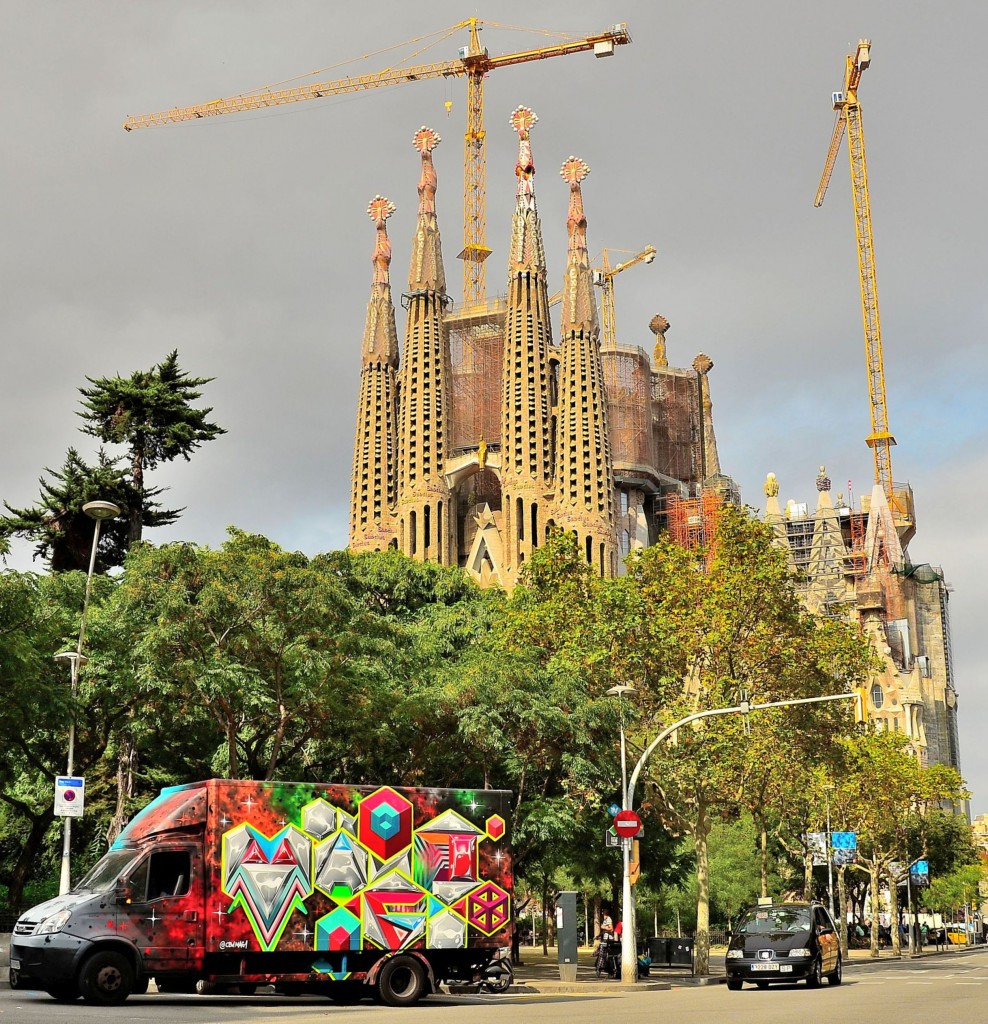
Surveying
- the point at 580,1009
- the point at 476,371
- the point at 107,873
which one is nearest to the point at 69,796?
the point at 107,873

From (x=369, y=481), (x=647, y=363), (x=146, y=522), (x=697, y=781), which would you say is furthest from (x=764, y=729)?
(x=647, y=363)

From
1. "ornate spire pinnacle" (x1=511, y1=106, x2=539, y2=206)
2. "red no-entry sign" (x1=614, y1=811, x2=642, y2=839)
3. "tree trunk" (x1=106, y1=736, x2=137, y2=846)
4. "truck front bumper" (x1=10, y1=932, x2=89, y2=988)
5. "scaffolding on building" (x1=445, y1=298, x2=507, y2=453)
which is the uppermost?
"ornate spire pinnacle" (x1=511, y1=106, x2=539, y2=206)

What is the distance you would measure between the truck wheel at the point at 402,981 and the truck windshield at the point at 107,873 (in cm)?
419

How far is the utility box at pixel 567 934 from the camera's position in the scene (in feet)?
96.9

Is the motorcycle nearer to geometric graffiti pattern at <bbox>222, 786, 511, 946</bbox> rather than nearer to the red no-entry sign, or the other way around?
geometric graffiti pattern at <bbox>222, 786, 511, 946</bbox>

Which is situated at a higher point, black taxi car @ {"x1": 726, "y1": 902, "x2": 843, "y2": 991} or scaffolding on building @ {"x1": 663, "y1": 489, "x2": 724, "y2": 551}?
scaffolding on building @ {"x1": 663, "y1": 489, "x2": 724, "y2": 551}

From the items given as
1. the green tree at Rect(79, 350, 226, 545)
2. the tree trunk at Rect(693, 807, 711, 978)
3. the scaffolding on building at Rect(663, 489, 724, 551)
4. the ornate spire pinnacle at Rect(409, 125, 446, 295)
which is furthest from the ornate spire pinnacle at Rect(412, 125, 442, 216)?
the tree trunk at Rect(693, 807, 711, 978)

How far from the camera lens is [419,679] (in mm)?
38844

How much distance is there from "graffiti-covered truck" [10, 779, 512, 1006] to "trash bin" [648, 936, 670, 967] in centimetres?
2085

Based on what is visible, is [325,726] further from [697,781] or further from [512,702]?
[697,781]

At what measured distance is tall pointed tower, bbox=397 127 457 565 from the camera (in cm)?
10506

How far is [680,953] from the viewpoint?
4156 cm

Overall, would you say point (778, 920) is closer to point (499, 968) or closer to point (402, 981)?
point (499, 968)

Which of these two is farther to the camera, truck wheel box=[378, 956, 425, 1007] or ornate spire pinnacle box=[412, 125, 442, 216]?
ornate spire pinnacle box=[412, 125, 442, 216]
